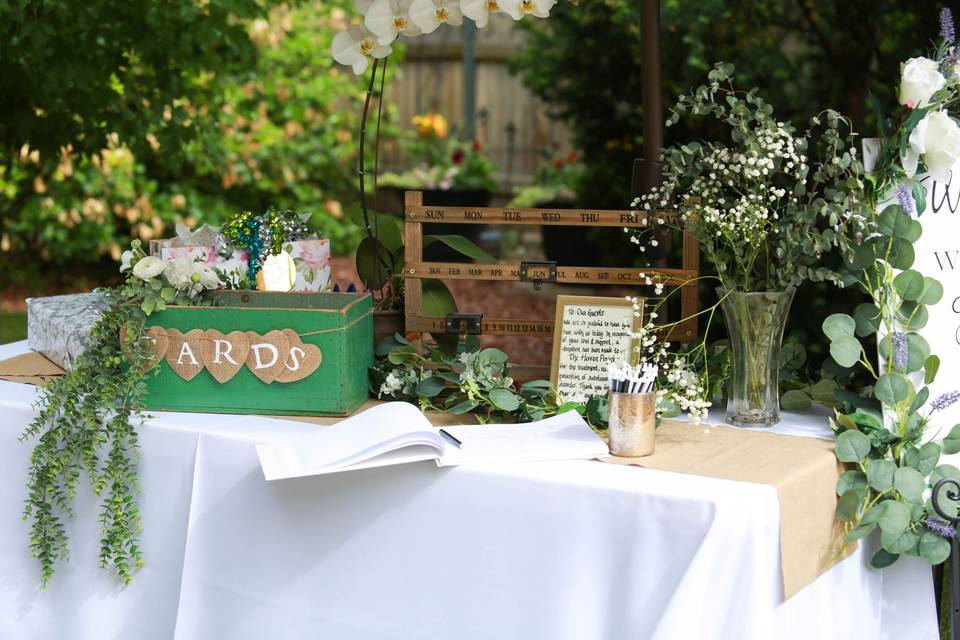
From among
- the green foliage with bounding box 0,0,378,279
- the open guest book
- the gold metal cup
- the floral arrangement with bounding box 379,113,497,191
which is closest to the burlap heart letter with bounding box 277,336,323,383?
the open guest book

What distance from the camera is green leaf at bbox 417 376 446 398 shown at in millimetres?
1620

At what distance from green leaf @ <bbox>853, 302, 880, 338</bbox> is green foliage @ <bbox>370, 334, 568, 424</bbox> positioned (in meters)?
0.38

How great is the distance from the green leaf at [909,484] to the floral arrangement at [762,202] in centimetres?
28

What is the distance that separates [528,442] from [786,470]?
0.34m

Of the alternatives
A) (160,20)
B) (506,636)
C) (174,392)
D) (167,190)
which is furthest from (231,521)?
(167,190)

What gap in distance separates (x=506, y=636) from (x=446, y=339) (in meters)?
0.61

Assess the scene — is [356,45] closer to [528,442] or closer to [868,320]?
[528,442]

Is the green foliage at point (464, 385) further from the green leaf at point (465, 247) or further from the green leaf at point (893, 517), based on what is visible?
the green leaf at point (893, 517)

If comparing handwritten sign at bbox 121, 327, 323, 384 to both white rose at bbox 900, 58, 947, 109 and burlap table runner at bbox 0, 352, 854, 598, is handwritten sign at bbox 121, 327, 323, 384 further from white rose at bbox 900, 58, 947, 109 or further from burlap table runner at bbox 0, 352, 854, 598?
white rose at bbox 900, 58, 947, 109

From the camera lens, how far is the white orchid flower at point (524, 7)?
5.22ft

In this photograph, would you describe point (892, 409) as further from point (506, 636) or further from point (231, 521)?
point (231, 521)

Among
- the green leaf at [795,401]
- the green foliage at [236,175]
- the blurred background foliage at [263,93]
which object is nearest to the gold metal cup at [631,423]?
the green leaf at [795,401]

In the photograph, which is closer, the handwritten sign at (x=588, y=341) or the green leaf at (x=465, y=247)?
the handwritten sign at (x=588, y=341)

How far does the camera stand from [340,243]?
6.87 meters
